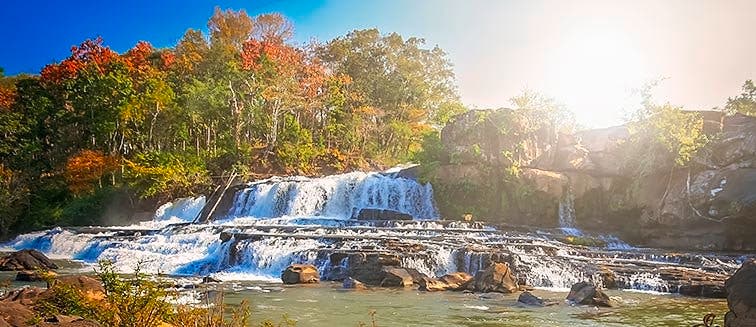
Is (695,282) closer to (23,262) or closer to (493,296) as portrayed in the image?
(493,296)

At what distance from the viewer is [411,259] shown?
16.8 metres

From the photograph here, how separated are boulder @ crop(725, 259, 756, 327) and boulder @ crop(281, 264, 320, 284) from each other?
10.2 m

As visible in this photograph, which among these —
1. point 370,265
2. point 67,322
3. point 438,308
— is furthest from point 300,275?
point 67,322

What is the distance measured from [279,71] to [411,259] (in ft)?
73.3

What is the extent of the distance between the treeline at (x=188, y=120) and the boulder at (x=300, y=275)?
1788 centimetres

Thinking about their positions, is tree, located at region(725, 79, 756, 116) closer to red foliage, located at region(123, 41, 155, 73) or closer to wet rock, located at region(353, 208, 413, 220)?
wet rock, located at region(353, 208, 413, 220)

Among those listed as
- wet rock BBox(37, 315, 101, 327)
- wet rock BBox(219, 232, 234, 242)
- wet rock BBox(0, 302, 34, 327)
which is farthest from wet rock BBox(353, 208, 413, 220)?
wet rock BBox(37, 315, 101, 327)

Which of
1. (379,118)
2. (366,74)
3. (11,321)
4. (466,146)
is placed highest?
(366,74)

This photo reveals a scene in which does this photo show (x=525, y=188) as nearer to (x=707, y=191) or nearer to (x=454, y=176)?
(x=454, y=176)

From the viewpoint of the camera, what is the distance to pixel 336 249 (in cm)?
1756

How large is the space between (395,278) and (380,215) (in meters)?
11.6

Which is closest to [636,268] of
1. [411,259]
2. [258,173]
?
[411,259]

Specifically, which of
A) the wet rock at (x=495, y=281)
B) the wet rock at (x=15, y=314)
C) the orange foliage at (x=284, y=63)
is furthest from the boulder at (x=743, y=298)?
the orange foliage at (x=284, y=63)

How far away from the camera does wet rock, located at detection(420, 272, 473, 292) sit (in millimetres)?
14703
